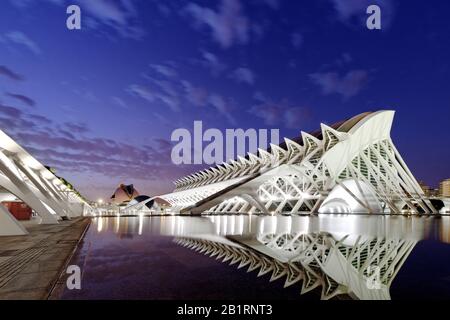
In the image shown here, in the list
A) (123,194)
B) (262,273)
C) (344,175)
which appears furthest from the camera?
(123,194)

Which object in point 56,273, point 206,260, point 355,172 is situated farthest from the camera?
point 355,172

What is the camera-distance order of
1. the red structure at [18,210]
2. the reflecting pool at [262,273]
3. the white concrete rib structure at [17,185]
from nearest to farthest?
the reflecting pool at [262,273], the white concrete rib structure at [17,185], the red structure at [18,210]

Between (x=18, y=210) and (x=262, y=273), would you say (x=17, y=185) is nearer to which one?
(x=18, y=210)

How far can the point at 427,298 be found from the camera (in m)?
4.11

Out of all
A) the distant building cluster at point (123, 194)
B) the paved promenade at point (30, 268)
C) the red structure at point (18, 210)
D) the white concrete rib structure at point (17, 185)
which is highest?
the white concrete rib structure at point (17, 185)

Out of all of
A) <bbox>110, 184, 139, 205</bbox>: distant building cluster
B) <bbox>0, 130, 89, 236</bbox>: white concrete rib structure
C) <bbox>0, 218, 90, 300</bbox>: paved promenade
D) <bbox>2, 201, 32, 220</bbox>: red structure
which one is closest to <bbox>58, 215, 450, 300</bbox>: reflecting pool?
<bbox>0, 218, 90, 300</bbox>: paved promenade

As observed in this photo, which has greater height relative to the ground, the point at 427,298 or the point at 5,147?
the point at 5,147

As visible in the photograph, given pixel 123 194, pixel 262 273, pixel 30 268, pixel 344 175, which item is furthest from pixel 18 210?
pixel 123 194

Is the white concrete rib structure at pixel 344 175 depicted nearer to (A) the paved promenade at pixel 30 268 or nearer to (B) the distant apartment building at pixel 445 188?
(A) the paved promenade at pixel 30 268

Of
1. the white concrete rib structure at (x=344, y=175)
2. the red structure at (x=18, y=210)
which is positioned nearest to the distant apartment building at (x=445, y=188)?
the white concrete rib structure at (x=344, y=175)

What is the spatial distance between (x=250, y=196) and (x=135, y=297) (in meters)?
30.9
